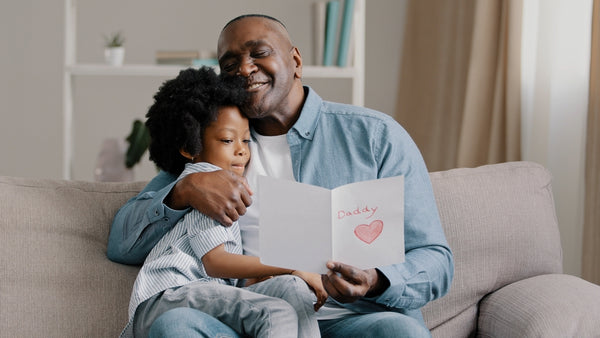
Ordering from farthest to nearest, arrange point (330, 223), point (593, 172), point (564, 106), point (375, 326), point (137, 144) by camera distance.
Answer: point (137, 144)
point (564, 106)
point (593, 172)
point (375, 326)
point (330, 223)

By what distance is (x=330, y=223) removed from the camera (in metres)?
1.34

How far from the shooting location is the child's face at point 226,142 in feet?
5.54

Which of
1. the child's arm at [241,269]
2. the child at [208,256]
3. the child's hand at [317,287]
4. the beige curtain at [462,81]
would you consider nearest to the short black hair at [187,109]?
the child at [208,256]

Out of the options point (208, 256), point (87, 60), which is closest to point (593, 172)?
point (208, 256)

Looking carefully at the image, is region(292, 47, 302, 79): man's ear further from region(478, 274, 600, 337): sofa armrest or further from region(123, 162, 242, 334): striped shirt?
region(478, 274, 600, 337): sofa armrest

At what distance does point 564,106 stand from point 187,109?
149cm

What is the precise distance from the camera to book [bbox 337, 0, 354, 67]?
116 inches

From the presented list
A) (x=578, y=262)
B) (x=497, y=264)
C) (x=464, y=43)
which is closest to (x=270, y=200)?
(x=497, y=264)

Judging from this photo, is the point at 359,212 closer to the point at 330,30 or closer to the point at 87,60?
the point at 330,30

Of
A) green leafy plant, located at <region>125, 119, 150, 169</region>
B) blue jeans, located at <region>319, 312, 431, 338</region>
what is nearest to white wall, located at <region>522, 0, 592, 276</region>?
blue jeans, located at <region>319, 312, 431, 338</region>

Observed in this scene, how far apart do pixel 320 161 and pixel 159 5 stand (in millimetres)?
2282

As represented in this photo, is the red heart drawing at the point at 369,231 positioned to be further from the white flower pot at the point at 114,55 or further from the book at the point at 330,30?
the white flower pot at the point at 114,55

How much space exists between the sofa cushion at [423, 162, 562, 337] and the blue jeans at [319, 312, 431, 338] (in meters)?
0.36

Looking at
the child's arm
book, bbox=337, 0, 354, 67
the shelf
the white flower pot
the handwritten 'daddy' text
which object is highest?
book, bbox=337, 0, 354, 67
